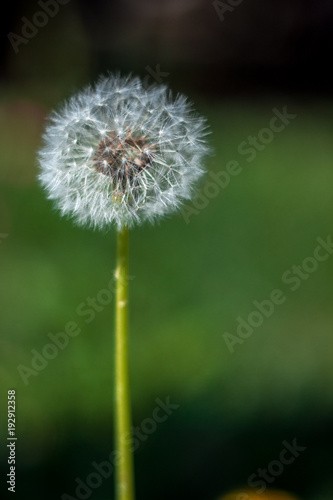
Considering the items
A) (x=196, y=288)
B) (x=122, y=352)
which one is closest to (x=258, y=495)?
(x=122, y=352)

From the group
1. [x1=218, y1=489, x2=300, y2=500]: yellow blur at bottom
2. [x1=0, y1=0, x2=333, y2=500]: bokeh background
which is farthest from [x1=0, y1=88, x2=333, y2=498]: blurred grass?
Answer: [x1=218, y1=489, x2=300, y2=500]: yellow blur at bottom

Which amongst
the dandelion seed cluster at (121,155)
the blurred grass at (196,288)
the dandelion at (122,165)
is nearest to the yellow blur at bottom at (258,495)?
the blurred grass at (196,288)

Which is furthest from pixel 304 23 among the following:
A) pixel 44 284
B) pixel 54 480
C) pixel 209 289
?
pixel 54 480

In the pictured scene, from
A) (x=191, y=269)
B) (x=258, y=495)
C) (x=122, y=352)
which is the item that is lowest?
(x=258, y=495)

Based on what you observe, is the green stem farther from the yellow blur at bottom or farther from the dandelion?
the yellow blur at bottom

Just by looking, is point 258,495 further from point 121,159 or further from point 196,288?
point 196,288

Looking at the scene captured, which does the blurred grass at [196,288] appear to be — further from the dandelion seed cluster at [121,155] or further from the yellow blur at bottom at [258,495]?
the dandelion seed cluster at [121,155]
